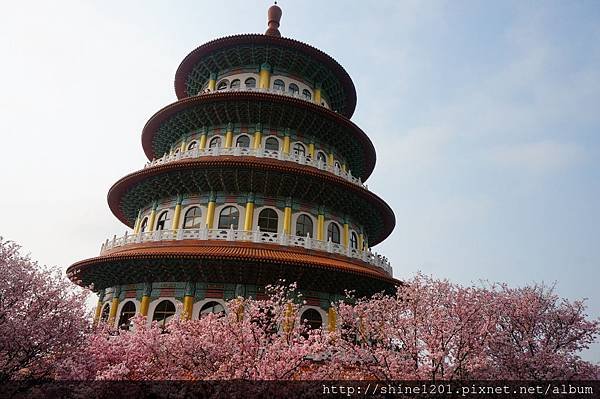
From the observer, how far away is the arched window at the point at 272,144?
1119 inches

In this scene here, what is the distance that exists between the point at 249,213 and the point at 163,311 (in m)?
6.65

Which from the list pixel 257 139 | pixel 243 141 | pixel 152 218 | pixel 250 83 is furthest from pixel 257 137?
pixel 152 218

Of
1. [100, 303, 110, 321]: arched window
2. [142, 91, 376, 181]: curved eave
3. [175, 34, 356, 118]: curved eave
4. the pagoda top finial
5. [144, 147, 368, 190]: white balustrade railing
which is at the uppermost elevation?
the pagoda top finial

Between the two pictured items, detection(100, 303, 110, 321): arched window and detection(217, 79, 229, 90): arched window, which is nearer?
detection(100, 303, 110, 321): arched window

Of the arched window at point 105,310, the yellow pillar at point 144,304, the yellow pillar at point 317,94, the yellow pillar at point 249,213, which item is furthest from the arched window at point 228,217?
the yellow pillar at point 317,94

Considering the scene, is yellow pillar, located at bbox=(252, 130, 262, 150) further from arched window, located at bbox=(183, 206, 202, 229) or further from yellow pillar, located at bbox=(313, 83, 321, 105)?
yellow pillar, located at bbox=(313, 83, 321, 105)

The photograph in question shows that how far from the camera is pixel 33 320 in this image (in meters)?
12.9

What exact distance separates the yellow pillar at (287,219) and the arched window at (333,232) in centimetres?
261

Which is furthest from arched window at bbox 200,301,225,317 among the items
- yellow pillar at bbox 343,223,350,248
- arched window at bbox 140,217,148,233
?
yellow pillar at bbox 343,223,350,248

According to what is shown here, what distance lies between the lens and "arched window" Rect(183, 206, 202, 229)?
25362 millimetres

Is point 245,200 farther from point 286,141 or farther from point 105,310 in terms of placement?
point 105,310

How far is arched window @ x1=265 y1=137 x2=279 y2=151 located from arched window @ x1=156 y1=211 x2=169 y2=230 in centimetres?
729

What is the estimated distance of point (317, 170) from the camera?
26.0 metres

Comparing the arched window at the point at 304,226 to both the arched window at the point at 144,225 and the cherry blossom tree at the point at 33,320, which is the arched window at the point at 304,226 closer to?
the arched window at the point at 144,225
